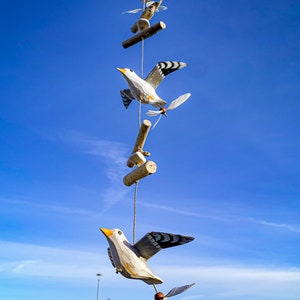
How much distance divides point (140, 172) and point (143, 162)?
0.63 feet

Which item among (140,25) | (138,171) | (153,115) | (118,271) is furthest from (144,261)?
(140,25)

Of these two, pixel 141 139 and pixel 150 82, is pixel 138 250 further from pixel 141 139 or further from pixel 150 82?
pixel 150 82

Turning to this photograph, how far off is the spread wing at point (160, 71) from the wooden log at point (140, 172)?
1055mm

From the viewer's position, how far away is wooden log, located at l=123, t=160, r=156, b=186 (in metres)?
3.37

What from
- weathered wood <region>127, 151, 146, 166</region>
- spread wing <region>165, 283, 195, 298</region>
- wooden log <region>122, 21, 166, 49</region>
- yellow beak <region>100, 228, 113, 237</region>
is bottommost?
spread wing <region>165, 283, 195, 298</region>

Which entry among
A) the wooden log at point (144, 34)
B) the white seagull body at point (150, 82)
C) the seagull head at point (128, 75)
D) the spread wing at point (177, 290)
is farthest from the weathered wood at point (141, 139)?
the spread wing at point (177, 290)

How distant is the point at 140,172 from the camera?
11.2 ft

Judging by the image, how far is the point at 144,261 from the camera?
3.14 metres

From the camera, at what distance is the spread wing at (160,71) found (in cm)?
394

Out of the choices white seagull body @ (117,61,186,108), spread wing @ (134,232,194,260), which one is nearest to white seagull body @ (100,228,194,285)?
spread wing @ (134,232,194,260)

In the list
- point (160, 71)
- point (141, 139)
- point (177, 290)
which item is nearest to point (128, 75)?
point (160, 71)

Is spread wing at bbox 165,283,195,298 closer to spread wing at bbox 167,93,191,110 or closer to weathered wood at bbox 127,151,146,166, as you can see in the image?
weathered wood at bbox 127,151,146,166

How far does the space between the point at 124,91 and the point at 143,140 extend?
2.88 feet

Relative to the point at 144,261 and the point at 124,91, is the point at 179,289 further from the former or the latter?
the point at 124,91
